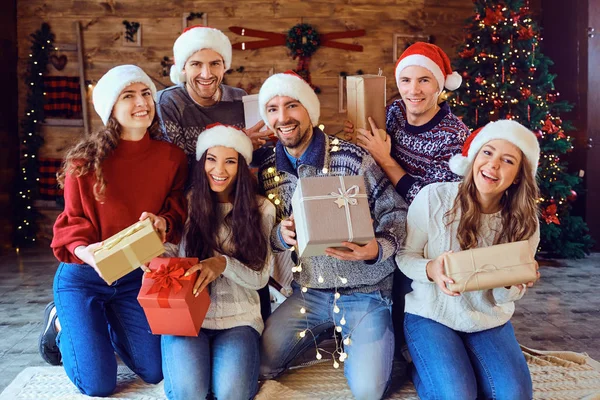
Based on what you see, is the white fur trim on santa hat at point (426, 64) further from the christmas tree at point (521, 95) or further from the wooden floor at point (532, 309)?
the christmas tree at point (521, 95)

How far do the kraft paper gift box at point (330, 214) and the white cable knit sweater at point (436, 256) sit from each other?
0.33m

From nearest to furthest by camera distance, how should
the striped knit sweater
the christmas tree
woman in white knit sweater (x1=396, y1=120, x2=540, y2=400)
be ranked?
woman in white knit sweater (x1=396, y1=120, x2=540, y2=400), the striped knit sweater, the christmas tree

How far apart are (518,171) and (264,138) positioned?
45.9 inches

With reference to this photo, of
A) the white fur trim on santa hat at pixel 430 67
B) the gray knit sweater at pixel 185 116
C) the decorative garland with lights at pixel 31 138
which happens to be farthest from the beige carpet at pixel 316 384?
the decorative garland with lights at pixel 31 138

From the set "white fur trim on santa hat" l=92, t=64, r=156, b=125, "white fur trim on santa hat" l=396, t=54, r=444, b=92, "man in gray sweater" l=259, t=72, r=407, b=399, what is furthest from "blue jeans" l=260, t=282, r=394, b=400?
"white fur trim on santa hat" l=92, t=64, r=156, b=125

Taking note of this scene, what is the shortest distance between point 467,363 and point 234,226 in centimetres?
108

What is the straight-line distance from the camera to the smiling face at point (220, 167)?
95.5 inches

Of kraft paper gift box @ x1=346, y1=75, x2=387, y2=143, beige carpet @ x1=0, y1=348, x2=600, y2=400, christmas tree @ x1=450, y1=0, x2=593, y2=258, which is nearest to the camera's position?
beige carpet @ x1=0, y1=348, x2=600, y2=400

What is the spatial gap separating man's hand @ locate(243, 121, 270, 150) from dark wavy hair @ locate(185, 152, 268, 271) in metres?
0.31

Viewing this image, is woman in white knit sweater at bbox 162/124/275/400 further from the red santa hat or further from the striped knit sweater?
the red santa hat

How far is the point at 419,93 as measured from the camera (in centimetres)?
263

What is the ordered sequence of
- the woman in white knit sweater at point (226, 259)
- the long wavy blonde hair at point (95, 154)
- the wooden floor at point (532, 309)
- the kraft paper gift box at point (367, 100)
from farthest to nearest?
the wooden floor at point (532, 309), the kraft paper gift box at point (367, 100), the long wavy blonde hair at point (95, 154), the woman in white knit sweater at point (226, 259)

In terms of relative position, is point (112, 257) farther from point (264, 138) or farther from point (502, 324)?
point (502, 324)

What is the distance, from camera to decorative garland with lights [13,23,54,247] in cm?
552
